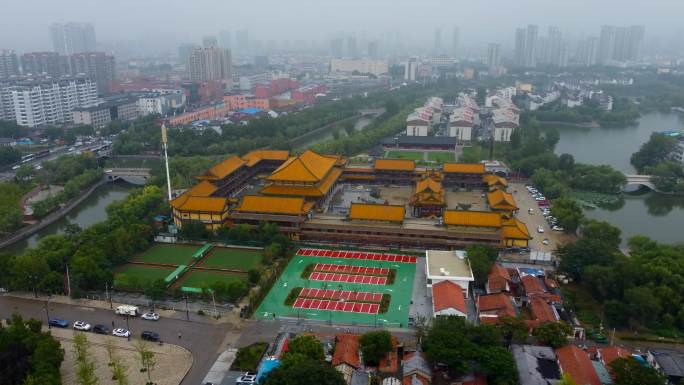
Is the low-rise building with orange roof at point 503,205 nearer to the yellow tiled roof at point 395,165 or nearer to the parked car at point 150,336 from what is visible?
the yellow tiled roof at point 395,165

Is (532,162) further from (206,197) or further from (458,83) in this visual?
(458,83)

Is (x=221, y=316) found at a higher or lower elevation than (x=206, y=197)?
lower

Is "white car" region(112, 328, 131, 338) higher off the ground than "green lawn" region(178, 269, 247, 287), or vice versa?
"white car" region(112, 328, 131, 338)

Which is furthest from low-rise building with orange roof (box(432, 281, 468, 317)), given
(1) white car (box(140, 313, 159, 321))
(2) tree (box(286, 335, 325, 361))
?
(1) white car (box(140, 313, 159, 321))

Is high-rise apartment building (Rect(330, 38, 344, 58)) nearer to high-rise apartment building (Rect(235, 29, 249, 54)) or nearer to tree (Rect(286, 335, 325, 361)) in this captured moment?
high-rise apartment building (Rect(235, 29, 249, 54))

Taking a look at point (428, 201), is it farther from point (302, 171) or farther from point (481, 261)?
point (481, 261)

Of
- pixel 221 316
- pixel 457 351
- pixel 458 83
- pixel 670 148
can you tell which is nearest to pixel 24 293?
pixel 221 316
